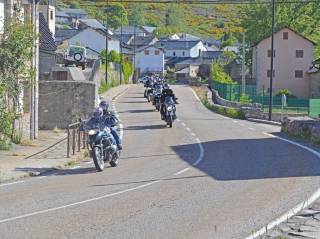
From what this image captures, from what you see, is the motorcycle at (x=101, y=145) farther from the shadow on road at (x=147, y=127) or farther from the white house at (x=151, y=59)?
the white house at (x=151, y=59)

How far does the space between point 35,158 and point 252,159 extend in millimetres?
5982

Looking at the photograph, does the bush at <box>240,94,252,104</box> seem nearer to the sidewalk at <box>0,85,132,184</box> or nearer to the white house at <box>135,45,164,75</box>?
the sidewalk at <box>0,85,132,184</box>

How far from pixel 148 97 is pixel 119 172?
136 ft

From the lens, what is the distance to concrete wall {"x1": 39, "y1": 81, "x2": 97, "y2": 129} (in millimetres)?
33959

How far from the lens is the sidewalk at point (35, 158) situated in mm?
18688

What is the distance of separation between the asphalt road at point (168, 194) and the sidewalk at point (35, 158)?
750 mm

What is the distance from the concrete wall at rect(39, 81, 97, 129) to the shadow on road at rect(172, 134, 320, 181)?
7.94 meters

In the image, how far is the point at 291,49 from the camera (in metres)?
84.2

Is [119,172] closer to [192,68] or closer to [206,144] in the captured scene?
[206,144]

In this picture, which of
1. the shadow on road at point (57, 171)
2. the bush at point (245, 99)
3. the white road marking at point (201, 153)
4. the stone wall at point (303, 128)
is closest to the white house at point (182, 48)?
the bush at point (245, 99)

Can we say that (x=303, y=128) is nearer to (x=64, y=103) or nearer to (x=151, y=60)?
(x=64, y=103)

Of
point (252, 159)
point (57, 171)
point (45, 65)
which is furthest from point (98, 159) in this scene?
point (45, 65)

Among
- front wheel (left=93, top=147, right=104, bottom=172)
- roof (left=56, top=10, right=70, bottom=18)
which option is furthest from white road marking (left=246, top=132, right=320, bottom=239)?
roof (left=56, top=10, right=70, bottom=18)

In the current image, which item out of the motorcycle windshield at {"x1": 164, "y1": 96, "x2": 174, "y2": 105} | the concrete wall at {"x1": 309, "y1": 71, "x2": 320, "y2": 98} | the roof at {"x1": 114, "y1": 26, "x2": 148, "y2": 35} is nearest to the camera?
the motorcycle windshield at {"x1": 164, "y1": 96, "x2": 174, "y2": 105}
